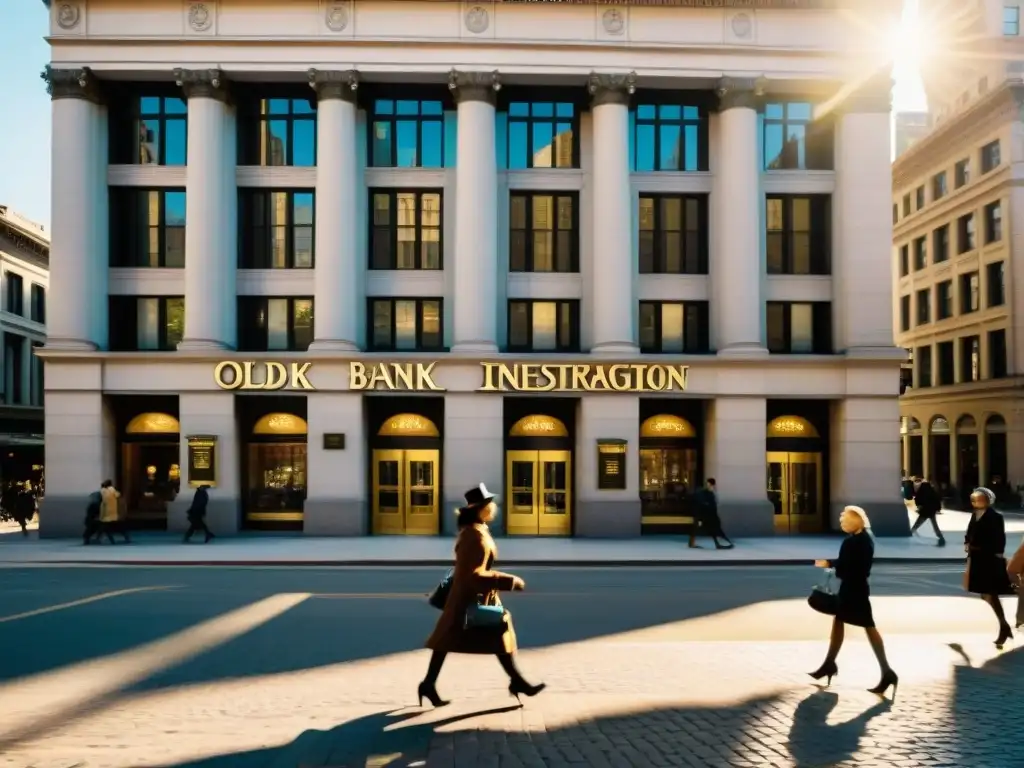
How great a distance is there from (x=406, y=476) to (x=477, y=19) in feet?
48.9

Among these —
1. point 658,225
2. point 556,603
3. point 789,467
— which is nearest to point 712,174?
point 658,225

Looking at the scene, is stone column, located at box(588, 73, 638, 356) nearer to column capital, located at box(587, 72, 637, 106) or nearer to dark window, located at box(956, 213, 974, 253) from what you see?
column capital, located at box(587, 72, 637, 106)

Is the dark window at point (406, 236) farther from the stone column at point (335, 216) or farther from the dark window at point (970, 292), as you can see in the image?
the dark window at point (970, 292)

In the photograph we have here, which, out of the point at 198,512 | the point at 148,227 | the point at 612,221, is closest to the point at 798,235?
the point at 612,221

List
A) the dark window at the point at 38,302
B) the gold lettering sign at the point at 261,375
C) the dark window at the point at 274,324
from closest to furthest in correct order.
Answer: the gold lettering sign at the point at 261,375 < the dark window at the point at 274,324 < the dark window at the point at 38,302

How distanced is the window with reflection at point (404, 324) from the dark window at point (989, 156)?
36087mm

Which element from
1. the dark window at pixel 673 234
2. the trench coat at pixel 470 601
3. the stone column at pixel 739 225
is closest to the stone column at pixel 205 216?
the dark window at pixel 673 234

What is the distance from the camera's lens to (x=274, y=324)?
90.1 feet

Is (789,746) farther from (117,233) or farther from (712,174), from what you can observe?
(117,233)

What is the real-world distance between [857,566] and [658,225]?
20.6 meters

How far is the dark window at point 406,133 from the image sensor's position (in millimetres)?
27688

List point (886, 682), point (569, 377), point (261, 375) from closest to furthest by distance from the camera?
point (886, 682) → point (261, 375) → point (569, 377)

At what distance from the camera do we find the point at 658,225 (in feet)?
91.0

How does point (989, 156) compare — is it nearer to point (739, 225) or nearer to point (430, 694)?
point (739, 225)
